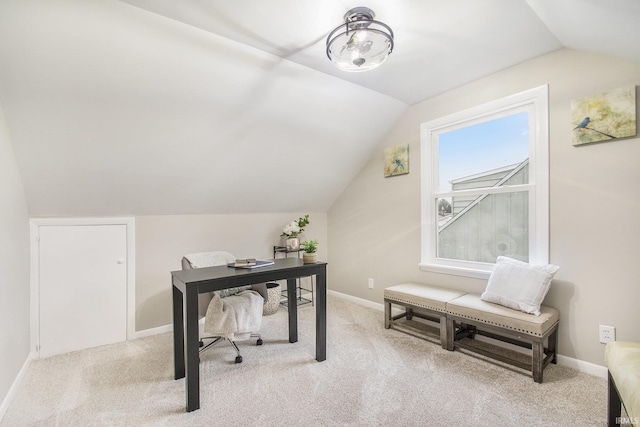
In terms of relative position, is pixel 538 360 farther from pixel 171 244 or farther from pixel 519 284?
pixel 171 244

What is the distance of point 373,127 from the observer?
3393mm

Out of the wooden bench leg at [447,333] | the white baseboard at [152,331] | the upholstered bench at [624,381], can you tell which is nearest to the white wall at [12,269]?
the white baseboard at [152,331]

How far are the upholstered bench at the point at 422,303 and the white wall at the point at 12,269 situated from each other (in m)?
2.89

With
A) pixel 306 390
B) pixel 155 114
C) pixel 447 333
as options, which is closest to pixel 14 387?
pixel 306 390

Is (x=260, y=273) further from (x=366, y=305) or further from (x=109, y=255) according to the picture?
Answer: (x=366, y=305)

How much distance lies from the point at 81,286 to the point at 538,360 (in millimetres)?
3683

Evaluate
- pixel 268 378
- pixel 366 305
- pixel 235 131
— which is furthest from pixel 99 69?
pixel 366 305

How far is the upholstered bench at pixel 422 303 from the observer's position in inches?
102

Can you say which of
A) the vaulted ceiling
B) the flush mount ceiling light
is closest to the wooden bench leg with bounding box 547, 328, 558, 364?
the vaulted ceiling

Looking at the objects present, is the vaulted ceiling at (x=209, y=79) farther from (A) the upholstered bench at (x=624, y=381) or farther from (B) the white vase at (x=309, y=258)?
(A) the upholstered bench at (x=624, y=381)

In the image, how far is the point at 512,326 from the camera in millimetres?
2156

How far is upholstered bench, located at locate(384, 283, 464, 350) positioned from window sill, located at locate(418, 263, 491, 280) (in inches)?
6.7

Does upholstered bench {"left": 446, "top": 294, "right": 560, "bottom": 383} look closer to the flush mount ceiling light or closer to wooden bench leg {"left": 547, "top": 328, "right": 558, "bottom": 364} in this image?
wooden bench leg {"left": 547, "top": 328, "right": 558, "bottom": 364}

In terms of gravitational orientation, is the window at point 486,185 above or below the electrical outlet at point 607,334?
above
